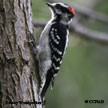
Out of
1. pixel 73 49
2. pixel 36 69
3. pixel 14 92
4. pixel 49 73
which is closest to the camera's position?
pixel 14 92

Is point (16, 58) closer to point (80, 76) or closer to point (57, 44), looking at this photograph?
point (57, 44)

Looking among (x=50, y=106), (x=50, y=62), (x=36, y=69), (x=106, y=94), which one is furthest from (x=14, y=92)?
(x=106, y=94)

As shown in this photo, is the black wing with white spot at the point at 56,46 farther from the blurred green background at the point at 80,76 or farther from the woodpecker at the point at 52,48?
the blurred green background at the point at 80,76

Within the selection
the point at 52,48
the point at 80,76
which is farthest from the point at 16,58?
the point at 80,76

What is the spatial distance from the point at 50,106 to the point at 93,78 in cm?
137

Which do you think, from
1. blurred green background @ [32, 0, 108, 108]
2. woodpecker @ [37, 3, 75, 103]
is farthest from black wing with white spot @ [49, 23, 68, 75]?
blurred green background @ [32, 0, 108, 108]

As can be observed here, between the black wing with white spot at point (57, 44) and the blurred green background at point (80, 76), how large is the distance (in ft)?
9.21

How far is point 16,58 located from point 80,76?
477 cm

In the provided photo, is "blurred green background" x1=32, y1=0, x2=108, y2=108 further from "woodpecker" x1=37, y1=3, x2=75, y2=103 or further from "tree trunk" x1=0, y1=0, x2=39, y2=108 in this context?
"tree trunk" x1=0, y1=0, x2=39, y2=108

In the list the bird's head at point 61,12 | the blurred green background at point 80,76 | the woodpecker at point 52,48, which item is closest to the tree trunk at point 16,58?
the woodpecker at point 52,48

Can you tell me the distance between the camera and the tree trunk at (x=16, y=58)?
4.27m

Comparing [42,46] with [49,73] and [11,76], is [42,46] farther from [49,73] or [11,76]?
[11,76]

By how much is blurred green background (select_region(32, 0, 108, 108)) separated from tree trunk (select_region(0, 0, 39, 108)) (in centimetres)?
375

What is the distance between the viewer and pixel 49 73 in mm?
5406
